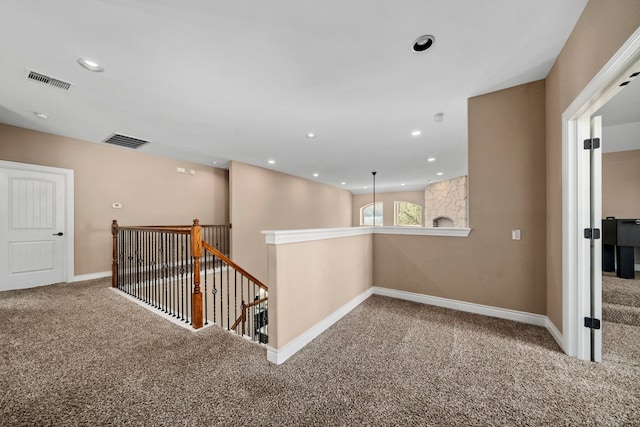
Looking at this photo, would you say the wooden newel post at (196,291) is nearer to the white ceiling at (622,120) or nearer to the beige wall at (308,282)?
the beige wall at (308,282)

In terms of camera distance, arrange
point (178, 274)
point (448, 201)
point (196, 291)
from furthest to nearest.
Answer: point (448, 201), point (178, 274), point (196, 291)

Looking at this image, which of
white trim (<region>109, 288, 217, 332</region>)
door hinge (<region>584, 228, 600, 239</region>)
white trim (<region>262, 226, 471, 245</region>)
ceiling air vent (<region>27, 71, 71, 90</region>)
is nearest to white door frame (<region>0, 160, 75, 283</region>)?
white trim (<region>109, 288, 217, 332</region>)

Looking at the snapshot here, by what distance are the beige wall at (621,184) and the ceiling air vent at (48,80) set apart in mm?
7426

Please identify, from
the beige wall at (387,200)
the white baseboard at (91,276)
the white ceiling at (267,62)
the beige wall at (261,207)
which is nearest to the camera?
the white ceiling at (267,62)

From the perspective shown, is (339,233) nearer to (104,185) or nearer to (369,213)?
(104,185)

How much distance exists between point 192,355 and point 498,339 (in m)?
2.95

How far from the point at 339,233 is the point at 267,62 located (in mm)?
1960

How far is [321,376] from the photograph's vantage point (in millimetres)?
1830

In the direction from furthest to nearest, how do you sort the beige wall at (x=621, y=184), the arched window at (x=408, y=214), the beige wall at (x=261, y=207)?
1. the arched window at (x=408, y=214)
2. the beige wall at (x=261, y=207)
3. the beige wall at (x=621, y=184)

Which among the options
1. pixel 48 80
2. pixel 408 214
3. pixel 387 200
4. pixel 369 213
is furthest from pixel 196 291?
pixel 408 214

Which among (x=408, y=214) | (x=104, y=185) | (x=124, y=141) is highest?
(x=124, y=141)

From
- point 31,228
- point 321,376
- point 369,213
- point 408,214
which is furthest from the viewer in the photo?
point 369,213

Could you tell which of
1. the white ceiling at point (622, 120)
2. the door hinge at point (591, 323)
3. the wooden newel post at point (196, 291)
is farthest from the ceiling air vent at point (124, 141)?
the white ceiling at point (622, 120)

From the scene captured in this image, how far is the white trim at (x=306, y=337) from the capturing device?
2018mm
